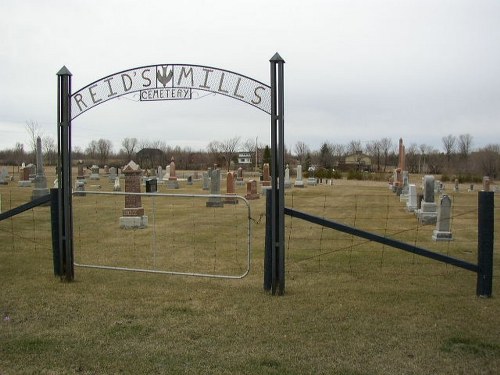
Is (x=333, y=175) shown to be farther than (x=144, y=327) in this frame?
Yes

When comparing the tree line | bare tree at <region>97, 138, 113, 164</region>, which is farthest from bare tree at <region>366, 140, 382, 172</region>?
bare tree at <region>97, 138, 113, 164</region>

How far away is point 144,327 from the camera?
4.89m

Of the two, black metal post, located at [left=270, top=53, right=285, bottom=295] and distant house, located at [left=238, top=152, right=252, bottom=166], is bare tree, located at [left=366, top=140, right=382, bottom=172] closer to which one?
distant house, located at [left=238, top=152, right=252, bottom=166]

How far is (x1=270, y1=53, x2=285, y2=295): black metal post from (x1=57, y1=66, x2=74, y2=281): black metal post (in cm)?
288

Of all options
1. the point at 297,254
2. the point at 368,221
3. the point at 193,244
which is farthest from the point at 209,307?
the point at 368,221

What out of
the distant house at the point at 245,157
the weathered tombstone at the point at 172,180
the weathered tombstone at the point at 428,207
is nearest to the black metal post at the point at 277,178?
the weathered tombstone at the point at 428,207

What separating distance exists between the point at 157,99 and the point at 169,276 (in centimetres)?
263

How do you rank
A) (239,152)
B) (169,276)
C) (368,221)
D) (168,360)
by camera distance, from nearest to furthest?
(168,360) < (169,276) < (368,221) < (239,152)

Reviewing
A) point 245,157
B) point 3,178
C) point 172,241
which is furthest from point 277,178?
point 245,157

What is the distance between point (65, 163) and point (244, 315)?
3.32 m

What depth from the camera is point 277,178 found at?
237 inches

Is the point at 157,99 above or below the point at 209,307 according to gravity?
above

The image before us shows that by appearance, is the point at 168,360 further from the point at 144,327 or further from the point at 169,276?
the point at 169,276

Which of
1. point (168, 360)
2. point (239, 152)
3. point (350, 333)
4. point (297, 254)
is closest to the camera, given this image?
point (168, 360)
